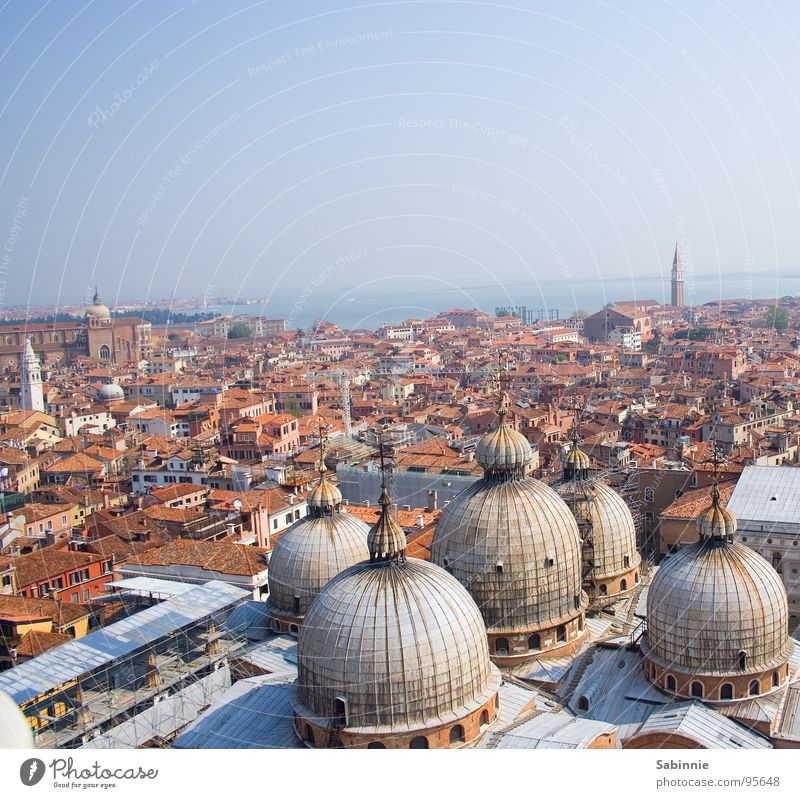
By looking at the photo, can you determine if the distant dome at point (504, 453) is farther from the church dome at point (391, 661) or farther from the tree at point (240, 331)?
the tree at point (240, 331)

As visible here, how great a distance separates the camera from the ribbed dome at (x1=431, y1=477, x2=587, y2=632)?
6.90 metres

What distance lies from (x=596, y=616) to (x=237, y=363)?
102 ft

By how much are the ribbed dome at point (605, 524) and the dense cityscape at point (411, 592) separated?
23mm

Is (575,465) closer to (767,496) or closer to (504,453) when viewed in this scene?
(504,453)

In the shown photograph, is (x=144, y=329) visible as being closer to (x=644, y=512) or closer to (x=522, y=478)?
(x=644, y=512)

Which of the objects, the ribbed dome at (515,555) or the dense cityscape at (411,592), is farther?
the ribbed dome at (515,555)

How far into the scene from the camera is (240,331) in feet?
167

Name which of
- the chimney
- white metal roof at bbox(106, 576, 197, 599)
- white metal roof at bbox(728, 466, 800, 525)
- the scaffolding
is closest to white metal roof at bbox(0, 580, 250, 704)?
the scaffolding

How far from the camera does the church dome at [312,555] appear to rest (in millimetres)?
7707

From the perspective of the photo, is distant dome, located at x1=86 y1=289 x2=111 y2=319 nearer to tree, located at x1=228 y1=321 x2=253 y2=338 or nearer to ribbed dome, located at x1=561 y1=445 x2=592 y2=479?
tree, located at x1=228 y1=321 x2=253 y2=338

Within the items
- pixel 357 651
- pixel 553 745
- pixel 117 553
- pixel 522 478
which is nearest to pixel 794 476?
pixel 522 478

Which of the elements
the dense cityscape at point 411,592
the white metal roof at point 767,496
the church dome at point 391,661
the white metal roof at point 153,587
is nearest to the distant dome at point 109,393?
the dense cityscape at point 411,592

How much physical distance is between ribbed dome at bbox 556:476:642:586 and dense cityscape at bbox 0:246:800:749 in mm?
23

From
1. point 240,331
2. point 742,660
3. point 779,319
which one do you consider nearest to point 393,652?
point 742,660
